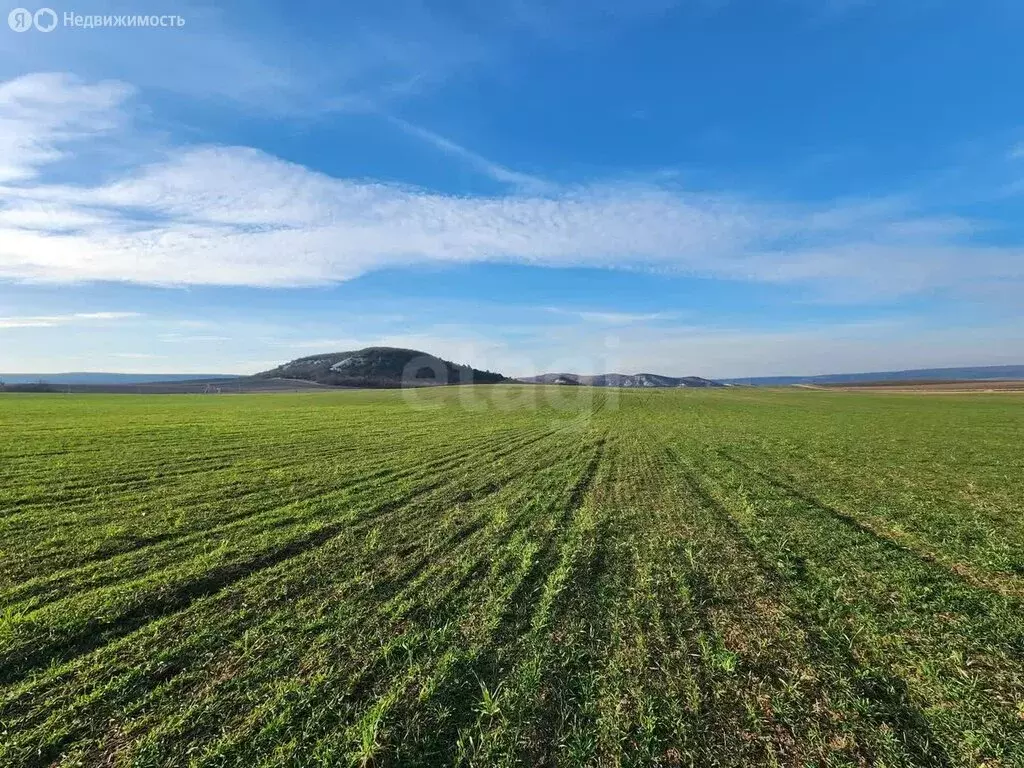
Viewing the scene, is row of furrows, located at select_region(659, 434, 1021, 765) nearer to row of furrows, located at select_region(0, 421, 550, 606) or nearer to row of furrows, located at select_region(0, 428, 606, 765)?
row of furrows, located at select_region(0, 428, 606, 765)

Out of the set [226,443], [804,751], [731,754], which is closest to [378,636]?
[731,754]

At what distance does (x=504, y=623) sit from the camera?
262 inches

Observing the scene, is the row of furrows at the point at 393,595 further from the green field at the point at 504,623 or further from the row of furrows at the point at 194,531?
the row of furrows at the point at 194,531

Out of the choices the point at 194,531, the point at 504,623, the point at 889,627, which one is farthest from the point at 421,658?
the point at 194,531

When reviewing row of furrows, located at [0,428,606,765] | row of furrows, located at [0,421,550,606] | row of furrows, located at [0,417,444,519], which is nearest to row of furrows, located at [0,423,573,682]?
row of furrows, located at [0,421,550,606]

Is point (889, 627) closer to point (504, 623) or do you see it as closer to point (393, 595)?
point (504, 623)

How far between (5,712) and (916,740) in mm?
8647

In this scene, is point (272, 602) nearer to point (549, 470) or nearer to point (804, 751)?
point (804, 751)

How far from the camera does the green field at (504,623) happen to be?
4.55 metres

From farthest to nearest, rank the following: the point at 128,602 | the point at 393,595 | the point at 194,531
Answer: the point at 194,531
the point at 393,595
the point at 128,602

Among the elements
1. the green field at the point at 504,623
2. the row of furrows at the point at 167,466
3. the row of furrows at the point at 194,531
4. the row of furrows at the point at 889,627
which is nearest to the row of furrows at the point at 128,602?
the green field at the point at 504,623

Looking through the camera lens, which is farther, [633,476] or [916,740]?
[633,476]

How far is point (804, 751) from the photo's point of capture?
4.44m

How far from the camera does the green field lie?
4555 millimetres
